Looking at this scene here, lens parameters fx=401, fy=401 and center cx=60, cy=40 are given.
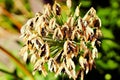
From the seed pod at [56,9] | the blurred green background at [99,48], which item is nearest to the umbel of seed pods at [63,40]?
the seed pod at [56,9]

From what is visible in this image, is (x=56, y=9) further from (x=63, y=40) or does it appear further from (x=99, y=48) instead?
(x=99, y=48)

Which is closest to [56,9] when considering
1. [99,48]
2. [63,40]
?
[63,40]

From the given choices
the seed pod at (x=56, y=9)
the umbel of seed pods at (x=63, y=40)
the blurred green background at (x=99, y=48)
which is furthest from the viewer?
the blurred green background at (x=99, y=48)

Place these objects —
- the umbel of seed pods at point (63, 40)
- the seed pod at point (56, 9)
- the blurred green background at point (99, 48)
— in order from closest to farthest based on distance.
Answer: the umbel of seed pods at point (63, 40) → the seed pod at point (56, 9) → the blurred green background at point (99, 48)

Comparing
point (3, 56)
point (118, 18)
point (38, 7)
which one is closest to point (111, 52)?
point (118, 18)

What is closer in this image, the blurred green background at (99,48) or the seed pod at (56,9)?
the seed pod at (56,9)

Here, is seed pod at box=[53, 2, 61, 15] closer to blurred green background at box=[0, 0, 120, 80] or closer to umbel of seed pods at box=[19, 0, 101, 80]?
umbel of seed pods at box=[19, 0, 101, 80]

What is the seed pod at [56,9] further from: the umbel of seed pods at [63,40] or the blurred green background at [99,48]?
the blurred green background at [99,48]

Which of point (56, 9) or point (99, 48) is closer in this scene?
point (56, 9)

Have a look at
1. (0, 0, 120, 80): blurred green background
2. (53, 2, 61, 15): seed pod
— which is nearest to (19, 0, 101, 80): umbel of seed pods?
(53, 2, 61, 15): seed pod

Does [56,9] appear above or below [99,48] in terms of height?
above
